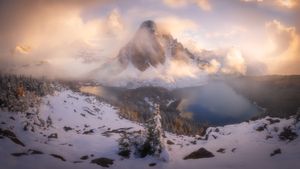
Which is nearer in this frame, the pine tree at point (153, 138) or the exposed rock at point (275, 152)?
the exposed rock at point (275, 152)

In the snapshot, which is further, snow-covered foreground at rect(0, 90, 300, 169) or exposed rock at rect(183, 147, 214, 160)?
exposed rock at rect(183, 147, 214, 160)

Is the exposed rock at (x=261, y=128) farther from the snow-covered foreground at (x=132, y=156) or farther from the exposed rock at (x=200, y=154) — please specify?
the exposed rock at (x=200, y=154)

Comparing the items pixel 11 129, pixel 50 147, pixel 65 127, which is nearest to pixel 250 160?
pixel 50 147

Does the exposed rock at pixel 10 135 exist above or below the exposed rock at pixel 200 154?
above

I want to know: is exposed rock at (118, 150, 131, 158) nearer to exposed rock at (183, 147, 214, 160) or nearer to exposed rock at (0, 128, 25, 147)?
exposed rock at (183, 147, 214, 160)

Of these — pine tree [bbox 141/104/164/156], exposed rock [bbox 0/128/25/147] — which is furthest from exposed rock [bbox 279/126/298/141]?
exposed rock [bbox 0/128/25/147]

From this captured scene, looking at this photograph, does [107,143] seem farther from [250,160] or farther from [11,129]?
[250,160]

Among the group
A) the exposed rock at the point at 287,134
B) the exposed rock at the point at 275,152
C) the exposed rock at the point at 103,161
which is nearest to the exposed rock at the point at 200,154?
the exposed rock at the point at 275,152

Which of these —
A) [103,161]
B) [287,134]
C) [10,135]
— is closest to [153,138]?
[103,161]

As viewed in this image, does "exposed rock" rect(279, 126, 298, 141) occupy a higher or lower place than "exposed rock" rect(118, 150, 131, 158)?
higher

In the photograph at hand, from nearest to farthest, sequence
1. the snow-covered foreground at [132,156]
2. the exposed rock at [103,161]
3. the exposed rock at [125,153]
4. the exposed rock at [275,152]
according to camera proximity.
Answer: the snow-covered foreground at [132,156]
the exposed rock at [275,152]
the exposed rock at [103,161]
the exposed rock at [125,153]

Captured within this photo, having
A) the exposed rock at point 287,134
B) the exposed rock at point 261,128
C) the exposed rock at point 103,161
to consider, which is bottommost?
the exposed rock at point 103,161
